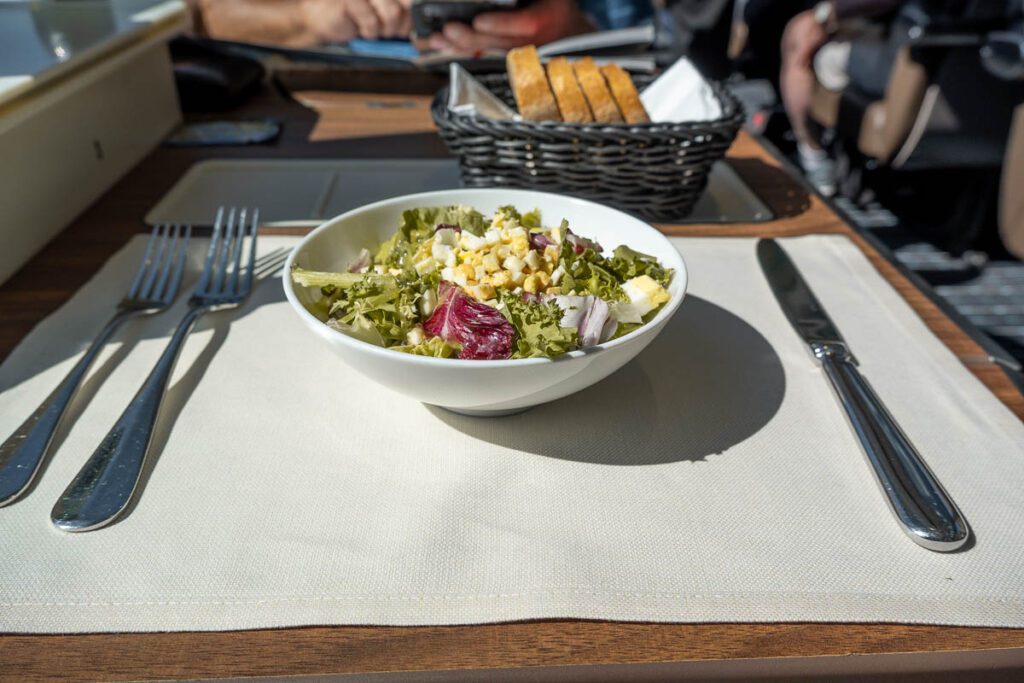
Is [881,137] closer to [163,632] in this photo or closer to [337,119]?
[337,119]

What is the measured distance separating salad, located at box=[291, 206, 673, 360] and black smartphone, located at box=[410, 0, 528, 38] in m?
1.21

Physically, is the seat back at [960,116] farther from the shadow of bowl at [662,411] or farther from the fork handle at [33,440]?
the fork handle at [33,440]

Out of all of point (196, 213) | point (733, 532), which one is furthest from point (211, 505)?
point (196, 213)

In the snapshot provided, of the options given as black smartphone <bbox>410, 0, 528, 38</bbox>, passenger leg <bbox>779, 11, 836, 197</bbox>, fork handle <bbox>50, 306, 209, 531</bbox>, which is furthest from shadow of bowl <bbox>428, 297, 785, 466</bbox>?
passenger leg <bbox>779, 11, 836, 197</bbox>

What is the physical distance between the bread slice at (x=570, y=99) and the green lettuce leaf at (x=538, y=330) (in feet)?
1.76

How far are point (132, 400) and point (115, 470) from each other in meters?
0.09

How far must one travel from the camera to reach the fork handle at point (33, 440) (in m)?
0.52

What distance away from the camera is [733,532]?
0.50m

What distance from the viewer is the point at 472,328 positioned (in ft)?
1.78

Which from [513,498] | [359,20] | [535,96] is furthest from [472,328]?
[359,20]

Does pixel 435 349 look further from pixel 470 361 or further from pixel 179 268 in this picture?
pixel 179 268

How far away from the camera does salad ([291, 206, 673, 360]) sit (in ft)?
1.77

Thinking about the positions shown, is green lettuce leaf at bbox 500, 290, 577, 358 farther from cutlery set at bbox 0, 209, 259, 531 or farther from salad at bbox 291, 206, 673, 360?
cutlery set at bbox 0, 209, 259, 531

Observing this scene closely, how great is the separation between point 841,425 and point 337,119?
123 cm
